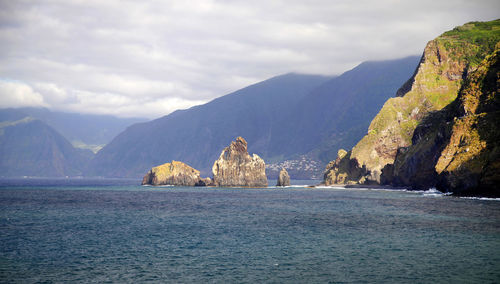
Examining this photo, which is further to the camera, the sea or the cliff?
the cliff

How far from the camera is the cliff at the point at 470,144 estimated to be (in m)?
126

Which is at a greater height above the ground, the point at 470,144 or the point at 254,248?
the point at 470,144

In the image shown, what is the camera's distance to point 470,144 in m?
137

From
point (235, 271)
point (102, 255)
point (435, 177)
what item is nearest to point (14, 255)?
point (102, 255)

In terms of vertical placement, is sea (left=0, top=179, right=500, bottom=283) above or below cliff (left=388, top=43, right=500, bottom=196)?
below

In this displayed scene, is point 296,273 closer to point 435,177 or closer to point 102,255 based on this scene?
point 102,255

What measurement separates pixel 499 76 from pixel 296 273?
133m

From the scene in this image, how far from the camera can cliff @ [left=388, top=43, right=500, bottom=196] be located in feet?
414

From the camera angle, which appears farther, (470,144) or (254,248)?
(470,144)

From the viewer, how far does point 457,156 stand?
139000 millimetres

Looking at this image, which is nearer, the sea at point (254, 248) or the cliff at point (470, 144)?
the sea at point (254, 248)

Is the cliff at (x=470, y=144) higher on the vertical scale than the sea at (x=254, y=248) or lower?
higher

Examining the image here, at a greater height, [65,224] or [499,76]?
[499,76]

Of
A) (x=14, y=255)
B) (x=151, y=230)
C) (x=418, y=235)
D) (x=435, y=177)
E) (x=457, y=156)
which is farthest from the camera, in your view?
(x=435, y=177)
